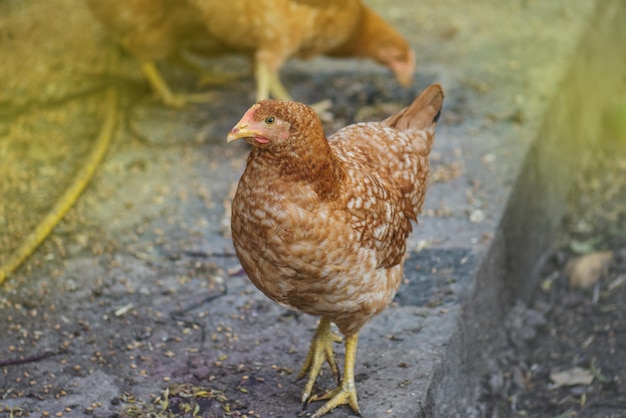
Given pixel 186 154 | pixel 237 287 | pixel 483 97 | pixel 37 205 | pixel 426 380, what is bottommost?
pixel 426 380

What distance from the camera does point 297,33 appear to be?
16.5 feet

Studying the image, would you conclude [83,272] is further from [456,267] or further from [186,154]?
[456,267]

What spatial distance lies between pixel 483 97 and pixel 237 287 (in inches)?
85.4

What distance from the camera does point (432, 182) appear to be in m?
4.40

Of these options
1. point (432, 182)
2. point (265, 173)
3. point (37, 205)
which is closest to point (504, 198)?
point (432, 182)

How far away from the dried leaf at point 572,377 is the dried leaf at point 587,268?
67 cm

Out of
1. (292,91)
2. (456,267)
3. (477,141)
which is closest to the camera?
(456,267)

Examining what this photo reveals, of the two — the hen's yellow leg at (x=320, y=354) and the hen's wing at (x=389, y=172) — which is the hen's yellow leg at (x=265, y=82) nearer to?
the hen's wing at (x=389, y=172)

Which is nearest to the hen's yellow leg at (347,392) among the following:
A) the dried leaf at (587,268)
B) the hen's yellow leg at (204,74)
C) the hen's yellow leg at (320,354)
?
the hen's yellow leg at (320,354)

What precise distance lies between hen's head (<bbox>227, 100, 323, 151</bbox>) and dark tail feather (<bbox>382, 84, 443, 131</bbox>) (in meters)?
0.84

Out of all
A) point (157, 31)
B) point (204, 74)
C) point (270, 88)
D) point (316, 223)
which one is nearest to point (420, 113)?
point (316, 223)

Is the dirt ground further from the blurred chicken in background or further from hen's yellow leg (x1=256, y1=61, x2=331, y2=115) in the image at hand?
hen's yellow leg (x1=256, y1=61, x2=331, y2=115)

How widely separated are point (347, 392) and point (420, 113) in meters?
1.09

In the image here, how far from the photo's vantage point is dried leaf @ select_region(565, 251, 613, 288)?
436cm
